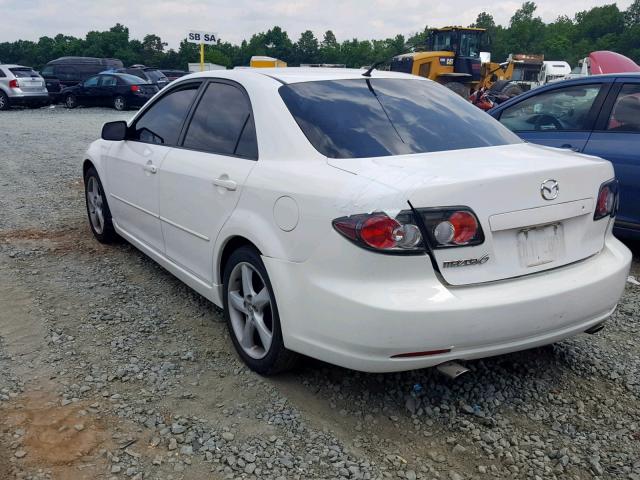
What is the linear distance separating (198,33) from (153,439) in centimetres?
1698

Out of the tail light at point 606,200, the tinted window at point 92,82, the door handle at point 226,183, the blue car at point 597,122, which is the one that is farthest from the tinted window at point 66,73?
the tail light at point 606,200

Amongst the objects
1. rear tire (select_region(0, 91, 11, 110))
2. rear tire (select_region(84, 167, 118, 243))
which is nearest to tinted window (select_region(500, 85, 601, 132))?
rear tire (select_region(84, 167, 118, 243))

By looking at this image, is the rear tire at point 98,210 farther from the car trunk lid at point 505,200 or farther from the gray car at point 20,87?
the gray car at point 20,87

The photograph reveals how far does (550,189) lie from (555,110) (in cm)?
336

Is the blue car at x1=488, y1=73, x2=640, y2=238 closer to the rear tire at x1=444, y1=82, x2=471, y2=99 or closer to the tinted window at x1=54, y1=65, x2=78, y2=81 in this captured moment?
the rear tire at x1=444, y1=82, x2=471, y2=99

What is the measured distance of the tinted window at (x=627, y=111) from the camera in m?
5.06

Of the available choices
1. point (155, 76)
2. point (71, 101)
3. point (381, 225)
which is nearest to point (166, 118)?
point (381, 225)

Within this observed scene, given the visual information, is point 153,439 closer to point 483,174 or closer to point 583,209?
point 483,174

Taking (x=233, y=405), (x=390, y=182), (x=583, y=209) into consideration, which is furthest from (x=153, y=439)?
(x=583, y=209)

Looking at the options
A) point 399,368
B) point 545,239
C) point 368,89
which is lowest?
point 399,368

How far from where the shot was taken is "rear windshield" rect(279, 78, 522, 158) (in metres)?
2.98

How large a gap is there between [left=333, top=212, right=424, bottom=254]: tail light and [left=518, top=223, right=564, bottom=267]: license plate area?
52cm

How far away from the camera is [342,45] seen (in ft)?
311

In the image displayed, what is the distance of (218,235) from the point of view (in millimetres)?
3334
